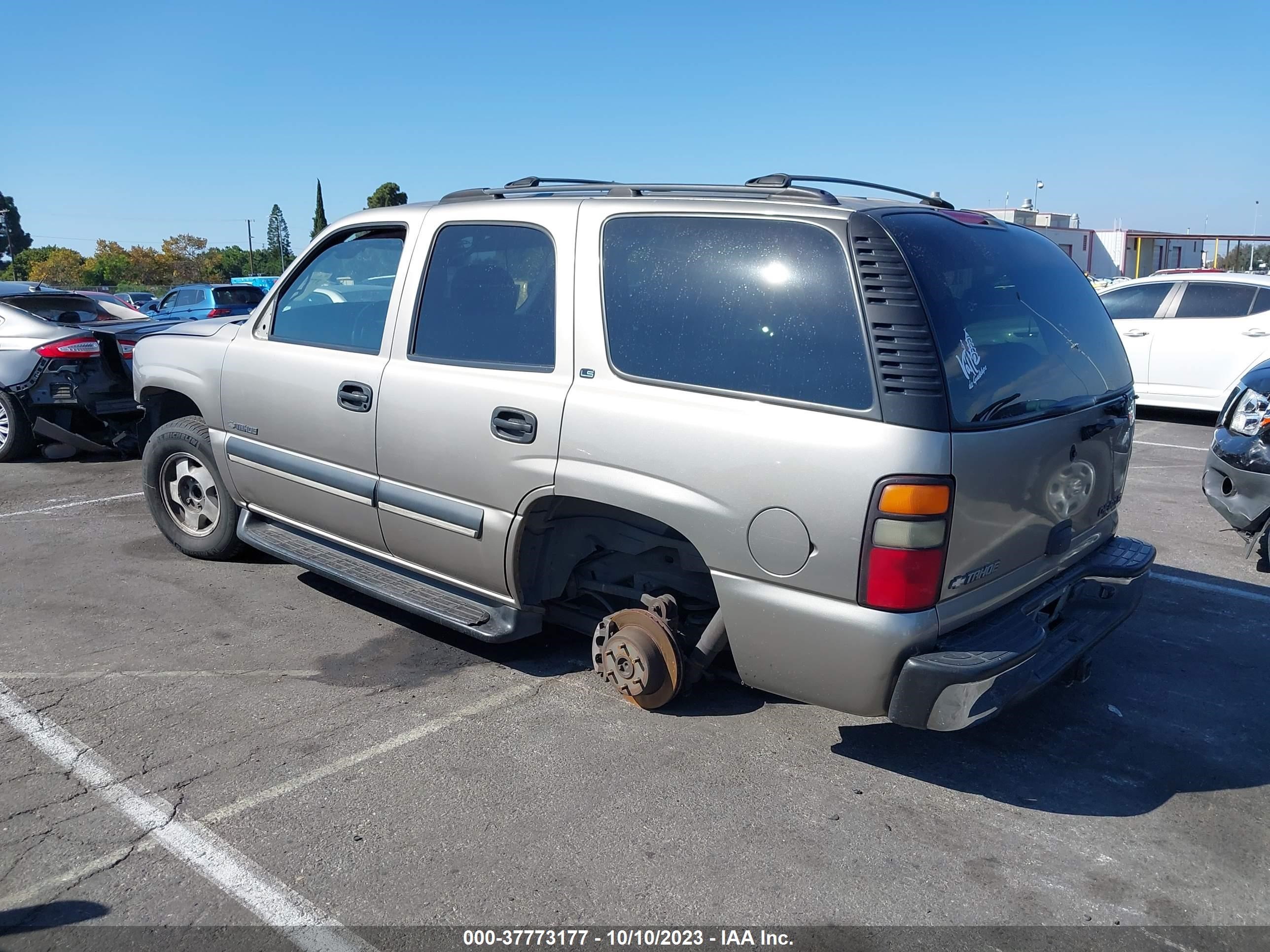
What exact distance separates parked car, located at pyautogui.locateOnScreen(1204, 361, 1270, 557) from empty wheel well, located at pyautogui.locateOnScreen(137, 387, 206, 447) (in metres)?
5.86

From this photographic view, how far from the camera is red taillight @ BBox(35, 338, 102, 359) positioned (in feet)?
27.8

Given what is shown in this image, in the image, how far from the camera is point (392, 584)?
440 centimetres

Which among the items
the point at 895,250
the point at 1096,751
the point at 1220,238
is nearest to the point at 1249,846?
the point at 1096,751

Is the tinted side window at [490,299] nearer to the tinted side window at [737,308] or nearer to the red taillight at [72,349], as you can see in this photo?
the tinted side window at [737,308]

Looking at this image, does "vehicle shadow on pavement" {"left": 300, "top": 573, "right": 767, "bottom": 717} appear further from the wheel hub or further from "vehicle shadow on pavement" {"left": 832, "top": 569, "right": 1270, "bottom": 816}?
the wheel hub

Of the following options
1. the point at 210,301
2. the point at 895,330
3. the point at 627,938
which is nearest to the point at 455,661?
the point at 627,938

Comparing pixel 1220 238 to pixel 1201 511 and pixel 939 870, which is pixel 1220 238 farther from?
pixel 939 870

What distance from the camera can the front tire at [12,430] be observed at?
28.8 ft

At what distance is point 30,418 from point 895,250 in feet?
27.4

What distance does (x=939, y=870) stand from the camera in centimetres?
295

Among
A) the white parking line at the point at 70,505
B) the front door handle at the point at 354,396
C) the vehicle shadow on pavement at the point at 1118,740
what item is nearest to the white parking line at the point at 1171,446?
the vehicle shadow on pavement at the point at 1118,740

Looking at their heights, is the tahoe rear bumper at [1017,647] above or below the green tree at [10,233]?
below

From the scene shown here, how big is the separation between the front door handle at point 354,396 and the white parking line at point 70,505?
3.18 meters

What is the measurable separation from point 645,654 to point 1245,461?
3.85 meters
